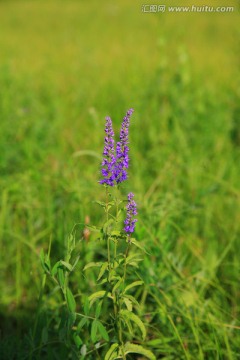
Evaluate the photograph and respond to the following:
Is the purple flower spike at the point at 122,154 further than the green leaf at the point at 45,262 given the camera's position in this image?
No

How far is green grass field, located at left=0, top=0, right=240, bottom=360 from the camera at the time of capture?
63.7 inches

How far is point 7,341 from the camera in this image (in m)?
1.46

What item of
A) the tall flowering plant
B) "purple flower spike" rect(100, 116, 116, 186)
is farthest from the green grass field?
"purple flower spike" rect(100, 116, 116, 186)

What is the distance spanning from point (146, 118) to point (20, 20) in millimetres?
8098

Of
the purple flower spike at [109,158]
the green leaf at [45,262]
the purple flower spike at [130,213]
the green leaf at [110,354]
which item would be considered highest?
the purple flower spike at [109,158]

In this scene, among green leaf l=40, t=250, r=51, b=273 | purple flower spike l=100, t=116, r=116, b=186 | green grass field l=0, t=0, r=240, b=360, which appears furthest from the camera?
green grass field l=0, t=0, r=240, b=360

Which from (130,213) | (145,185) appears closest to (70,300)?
(130,213)

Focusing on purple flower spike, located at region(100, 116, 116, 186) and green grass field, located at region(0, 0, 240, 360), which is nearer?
purple flower spike, located at region(100, 116, 116, 186)

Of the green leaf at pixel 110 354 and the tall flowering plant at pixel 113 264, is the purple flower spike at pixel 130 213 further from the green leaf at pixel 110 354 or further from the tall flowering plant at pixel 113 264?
the green leaf at pixel 110 354

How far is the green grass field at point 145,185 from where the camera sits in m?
1.62

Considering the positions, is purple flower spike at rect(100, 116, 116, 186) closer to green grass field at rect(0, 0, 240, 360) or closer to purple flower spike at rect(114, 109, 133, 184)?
purple flower spike at rect(114, 109, 133, 184)

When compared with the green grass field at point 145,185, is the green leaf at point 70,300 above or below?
below

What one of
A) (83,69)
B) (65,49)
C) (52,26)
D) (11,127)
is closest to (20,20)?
(52,26)

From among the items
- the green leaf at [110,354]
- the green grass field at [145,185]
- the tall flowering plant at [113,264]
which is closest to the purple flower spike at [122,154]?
the tall flowering plant at [113,264]
